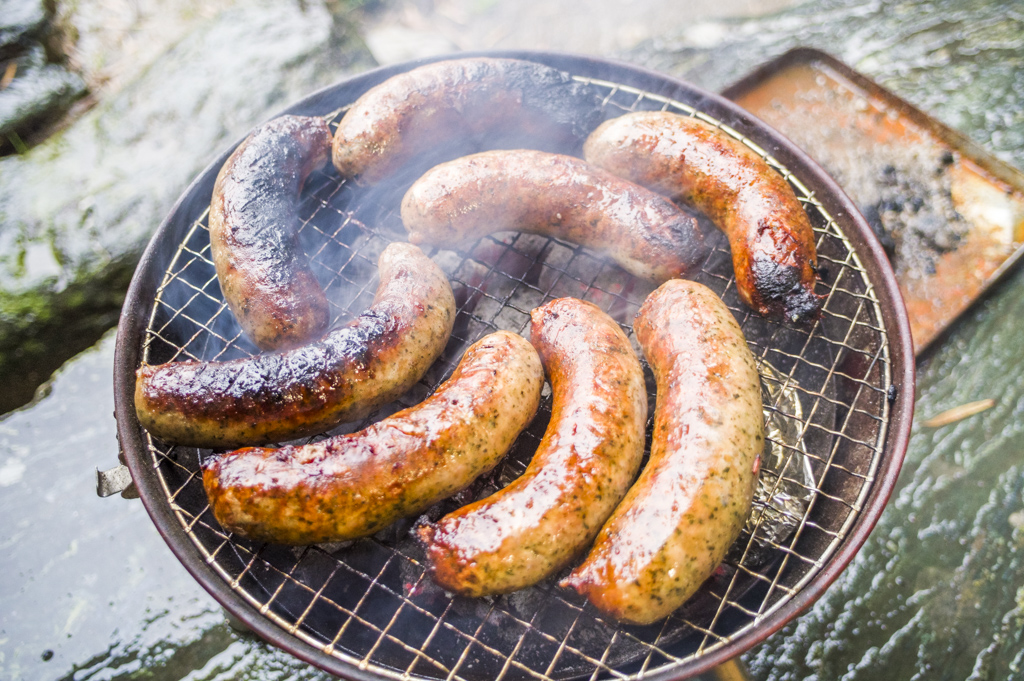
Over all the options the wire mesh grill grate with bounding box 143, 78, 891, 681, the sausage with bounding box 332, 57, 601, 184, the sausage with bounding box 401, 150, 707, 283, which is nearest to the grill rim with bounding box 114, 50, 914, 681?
the wire mesh grill grate with bounding box 143, 78, 891, 681

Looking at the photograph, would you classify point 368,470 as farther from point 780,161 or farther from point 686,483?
point 780,161

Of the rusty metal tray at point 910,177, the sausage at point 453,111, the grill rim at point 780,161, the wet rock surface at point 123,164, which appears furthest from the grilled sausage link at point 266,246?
the rusty metal tray at point 910,177

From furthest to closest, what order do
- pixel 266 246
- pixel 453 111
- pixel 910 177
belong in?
pixel 910 177 < pixel 453 111 < pixel 266 246

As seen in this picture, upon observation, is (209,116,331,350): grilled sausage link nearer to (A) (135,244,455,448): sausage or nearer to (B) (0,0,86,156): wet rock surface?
(A) (135,244,455,448): sausage

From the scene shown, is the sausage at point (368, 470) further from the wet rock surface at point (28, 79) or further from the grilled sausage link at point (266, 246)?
the wet rock surface at point (28, 79)

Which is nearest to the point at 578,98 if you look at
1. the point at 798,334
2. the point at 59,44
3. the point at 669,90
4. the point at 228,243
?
the point at 669,90

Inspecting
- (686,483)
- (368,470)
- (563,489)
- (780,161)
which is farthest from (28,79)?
(686,483)
